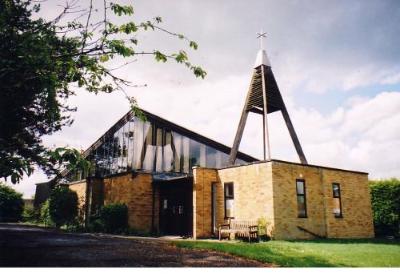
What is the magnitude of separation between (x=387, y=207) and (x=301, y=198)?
5637 millimetres

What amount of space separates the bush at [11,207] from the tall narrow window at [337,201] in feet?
94.3

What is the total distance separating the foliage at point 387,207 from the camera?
17047mm

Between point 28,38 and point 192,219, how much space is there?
544 inches

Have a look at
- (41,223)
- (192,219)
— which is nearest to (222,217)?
(192,219)

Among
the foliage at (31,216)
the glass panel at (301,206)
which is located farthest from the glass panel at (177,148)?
the foliage at (31,216)

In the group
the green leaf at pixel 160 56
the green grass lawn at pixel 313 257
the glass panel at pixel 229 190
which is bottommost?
the green grass lawn at pixel 313 257

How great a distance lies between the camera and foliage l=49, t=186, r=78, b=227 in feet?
72.8

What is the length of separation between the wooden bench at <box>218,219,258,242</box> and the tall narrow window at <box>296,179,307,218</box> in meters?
2.13

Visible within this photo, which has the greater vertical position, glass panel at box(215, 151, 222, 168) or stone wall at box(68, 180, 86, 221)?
glass panel at box(215, 151, 222, 168)

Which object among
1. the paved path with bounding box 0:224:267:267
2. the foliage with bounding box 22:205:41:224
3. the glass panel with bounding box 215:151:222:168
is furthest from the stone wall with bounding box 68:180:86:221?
the paved path with bounding box 0:224:267:267

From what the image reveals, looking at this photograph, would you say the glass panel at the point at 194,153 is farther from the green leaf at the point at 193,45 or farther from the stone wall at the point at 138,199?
the green leaf at the point at 193,45

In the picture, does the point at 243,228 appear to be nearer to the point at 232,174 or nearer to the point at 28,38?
the point at 232,174

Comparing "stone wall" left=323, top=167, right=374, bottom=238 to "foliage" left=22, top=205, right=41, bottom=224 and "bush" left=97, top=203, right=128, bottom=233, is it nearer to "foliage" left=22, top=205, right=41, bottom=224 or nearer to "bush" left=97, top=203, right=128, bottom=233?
"bush" left=97, top=203, right=128, bottom=233

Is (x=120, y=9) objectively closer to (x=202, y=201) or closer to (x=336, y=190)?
(x=202, y=201)
